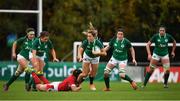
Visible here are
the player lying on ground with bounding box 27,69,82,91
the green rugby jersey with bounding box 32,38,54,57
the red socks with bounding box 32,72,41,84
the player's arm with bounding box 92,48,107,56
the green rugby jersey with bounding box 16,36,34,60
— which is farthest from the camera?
the green rugby jersey with bounding box 16,36,34,60

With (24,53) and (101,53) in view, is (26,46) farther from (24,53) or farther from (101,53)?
(101,53)

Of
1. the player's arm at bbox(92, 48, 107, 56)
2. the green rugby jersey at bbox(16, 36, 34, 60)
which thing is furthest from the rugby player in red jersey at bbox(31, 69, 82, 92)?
the green rugby jersey at bbox(16, 36, 34, 60)

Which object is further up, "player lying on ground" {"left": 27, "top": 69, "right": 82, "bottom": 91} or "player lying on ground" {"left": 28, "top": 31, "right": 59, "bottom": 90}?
"player lying on ground" {"left": 28, "top": 31, "right": 59, "bottom": 90}

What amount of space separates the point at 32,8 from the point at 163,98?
2371 cm

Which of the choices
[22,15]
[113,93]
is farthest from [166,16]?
[113,93]

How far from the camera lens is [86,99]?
24281 millimetres

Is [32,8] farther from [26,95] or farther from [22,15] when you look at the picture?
[26,95]

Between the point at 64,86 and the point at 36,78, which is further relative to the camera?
the point at 36,78

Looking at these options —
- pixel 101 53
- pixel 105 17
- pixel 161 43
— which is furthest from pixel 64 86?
pixel 105 17

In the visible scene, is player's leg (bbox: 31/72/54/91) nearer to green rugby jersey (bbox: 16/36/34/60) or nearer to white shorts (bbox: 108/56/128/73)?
green rugby jersey (bbox: 16/36/34/60)

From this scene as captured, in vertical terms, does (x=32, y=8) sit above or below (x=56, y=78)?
above

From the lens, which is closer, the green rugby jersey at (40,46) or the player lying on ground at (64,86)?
the player lying on ground at (64,86)

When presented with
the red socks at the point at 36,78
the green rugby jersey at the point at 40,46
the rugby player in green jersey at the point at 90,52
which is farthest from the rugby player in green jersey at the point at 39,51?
the rugby player in green jersey at the point at 90,52

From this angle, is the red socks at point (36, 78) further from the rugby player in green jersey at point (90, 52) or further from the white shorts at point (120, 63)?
the white shorts at point (120, 63)
